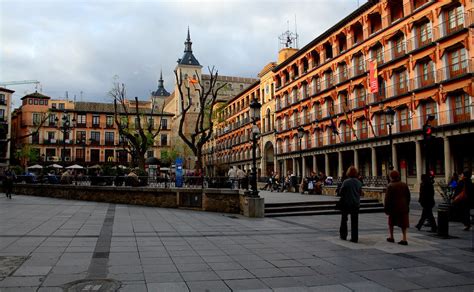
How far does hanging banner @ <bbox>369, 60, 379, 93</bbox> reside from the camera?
1283 inches

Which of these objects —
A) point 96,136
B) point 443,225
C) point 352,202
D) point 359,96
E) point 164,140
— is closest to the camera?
point 352,202

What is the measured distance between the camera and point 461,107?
87.3 feet

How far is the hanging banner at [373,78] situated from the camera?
32594mm

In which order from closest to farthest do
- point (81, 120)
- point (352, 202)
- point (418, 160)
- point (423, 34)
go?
point (352, 202)
point (418, 160)
point (423, 34)
point (81, 120)

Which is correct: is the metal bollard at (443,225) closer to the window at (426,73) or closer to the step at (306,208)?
the step at (306,208)

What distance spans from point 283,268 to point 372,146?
30205 millimetres

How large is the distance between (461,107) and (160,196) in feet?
71.0

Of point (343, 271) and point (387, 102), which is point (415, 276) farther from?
point (387, 102)

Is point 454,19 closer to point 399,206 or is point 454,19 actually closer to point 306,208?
point 306,208

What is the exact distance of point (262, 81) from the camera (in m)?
60.6

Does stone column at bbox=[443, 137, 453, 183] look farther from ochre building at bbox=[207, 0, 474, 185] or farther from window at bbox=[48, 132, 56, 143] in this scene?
window at bbox=[48, 132, 56, 143]

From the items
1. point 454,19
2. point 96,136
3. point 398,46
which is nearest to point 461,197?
point 454,19

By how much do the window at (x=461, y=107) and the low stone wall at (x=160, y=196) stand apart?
62.2 feet

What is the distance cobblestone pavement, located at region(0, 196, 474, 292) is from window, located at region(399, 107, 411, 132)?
20940mm
